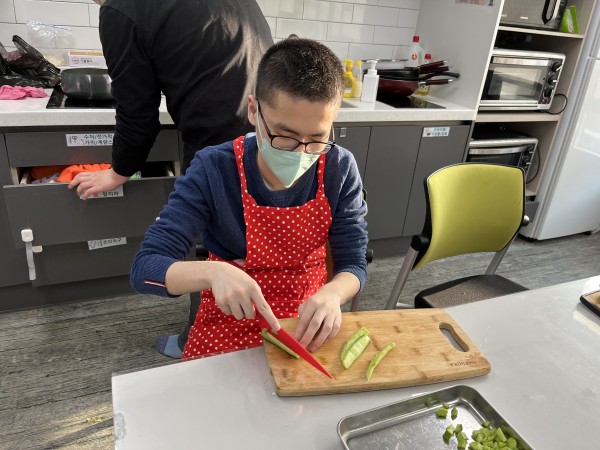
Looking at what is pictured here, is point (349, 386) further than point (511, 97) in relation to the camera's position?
No

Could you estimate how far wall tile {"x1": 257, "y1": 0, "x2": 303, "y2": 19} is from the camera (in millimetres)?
2576

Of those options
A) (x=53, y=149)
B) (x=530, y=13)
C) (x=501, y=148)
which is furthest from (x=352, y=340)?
(x=530, y=13)

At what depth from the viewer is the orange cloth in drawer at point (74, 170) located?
183cm

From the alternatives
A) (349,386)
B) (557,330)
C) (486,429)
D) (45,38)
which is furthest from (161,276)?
(45,38)

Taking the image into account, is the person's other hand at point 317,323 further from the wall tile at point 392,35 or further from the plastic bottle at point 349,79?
the wall tile at point 392,35

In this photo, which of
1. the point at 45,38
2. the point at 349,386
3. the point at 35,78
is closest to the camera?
the point at 349,386

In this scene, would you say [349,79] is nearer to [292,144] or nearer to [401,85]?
[401,85]

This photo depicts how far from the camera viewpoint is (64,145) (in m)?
1.83

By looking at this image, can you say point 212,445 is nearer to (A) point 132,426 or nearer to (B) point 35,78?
(A) point 132,426

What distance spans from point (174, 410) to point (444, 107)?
7.29ft

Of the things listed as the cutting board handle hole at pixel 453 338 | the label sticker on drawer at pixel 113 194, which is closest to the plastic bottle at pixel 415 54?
the label sticker on drawer at pixel 113 194

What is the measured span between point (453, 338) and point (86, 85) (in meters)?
1.61

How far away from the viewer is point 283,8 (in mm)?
2613

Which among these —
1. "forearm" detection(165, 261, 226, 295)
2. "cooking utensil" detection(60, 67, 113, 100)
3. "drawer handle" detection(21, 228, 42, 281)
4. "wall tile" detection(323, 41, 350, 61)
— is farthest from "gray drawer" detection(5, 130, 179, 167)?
"wall tile" detection(323, 41, 350, 61)
